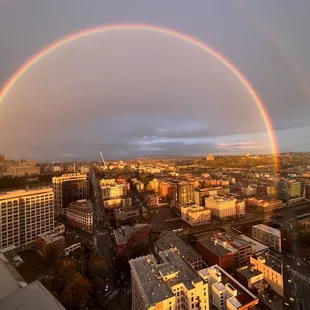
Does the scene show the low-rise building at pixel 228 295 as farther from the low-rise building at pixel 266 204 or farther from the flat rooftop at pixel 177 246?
the low-rise building at pixel 266 204

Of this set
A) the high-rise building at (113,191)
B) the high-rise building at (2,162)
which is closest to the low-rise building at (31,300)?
the high-rise building at (113,191)

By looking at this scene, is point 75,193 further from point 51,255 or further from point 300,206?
point 300,206

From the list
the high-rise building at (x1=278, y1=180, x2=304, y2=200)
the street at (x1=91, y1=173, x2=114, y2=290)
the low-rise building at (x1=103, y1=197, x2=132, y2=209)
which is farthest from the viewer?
the high-rise building at (x1=278, y1=180, x2=304, y2=200)

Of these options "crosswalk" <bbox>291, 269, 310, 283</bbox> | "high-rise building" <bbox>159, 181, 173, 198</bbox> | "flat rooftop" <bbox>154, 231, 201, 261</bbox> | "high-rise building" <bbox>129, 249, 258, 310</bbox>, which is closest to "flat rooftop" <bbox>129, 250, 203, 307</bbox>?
"high-rise building" <bbox>129, 249, 258, 310</bbox>

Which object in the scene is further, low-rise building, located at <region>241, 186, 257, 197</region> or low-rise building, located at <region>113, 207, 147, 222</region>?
low-rise building, located at <region>241, 186, 257, 197</region>

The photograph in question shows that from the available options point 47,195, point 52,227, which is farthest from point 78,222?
point 47,195

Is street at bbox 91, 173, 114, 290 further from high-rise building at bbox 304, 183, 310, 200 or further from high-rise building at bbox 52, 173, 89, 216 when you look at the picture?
high-rise building at bbox 304, 183, 310, 200

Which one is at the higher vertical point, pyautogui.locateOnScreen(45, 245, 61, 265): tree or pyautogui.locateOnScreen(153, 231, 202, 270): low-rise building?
pyautogui.locateOnScreen(153, 231, 202, 270): low-rise building
